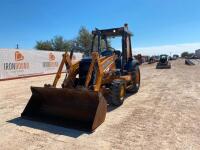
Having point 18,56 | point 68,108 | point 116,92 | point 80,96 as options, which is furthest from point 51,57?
point 80,96

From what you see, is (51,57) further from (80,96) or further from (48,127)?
(48,127)

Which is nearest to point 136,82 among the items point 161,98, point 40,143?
point 161,98

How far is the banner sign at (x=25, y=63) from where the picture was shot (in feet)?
55.5

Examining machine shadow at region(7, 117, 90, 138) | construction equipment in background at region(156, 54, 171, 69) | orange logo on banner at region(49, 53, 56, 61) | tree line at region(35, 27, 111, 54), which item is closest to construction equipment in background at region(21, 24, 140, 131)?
machine shadow at region(7, 117, 90, 138)

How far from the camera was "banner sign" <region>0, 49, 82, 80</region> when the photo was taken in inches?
666

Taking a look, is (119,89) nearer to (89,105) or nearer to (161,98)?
(89,105)

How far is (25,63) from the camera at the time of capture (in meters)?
18.9

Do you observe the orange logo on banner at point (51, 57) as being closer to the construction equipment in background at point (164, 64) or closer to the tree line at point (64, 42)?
the construction equipment in background at point (164, 64)

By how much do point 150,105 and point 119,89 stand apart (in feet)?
4.20

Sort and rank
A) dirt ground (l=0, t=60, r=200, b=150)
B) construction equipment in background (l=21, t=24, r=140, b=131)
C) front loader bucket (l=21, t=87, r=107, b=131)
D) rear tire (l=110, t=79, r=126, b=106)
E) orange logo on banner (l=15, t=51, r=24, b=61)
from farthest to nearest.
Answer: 1. orange logo on banner (l=15, t=51, r=24, b=61)
2. rear tire (l=110, t=79, r=126, b=106)
3. construction equipment in background (l=21, t=24, r=140, b=131)
4. front loader bucket (l=21, t=87, r=107, b=131)
5. dirt ground (l=0, t=60, r=200, b=150)

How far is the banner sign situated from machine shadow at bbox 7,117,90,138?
11802mm

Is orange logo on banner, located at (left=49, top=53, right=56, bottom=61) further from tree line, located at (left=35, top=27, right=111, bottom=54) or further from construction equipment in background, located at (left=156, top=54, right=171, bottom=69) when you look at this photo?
tree line, located at (left=35, top=27, right=111, bottom=54)

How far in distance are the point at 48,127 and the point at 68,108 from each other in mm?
778

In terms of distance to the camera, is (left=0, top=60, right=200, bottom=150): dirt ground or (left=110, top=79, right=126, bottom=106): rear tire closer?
(left=0, top=60, right=200, bottom=150): dirt ground
